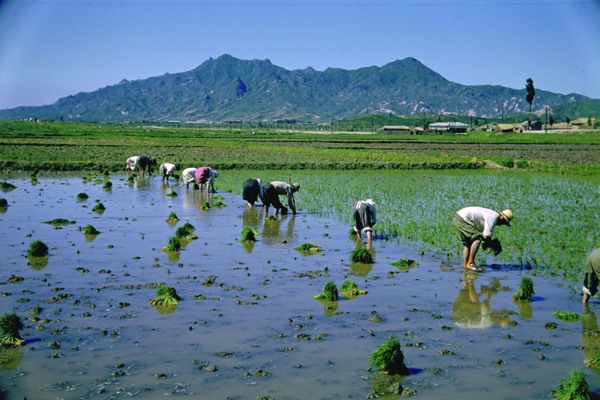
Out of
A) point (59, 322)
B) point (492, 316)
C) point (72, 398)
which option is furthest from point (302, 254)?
point (72, 398)

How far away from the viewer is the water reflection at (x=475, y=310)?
917 cm

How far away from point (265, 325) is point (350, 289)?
7.08 ft

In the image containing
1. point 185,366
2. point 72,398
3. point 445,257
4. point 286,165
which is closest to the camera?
point 72,398

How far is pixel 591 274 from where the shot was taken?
9539mm

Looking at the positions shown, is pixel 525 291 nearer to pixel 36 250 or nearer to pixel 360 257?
pixel 360 257

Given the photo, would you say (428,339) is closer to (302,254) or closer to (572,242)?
(302,254)

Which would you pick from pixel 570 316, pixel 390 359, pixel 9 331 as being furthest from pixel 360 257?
pixel 9 331

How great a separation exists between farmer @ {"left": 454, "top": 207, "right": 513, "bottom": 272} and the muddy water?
0.58 meters

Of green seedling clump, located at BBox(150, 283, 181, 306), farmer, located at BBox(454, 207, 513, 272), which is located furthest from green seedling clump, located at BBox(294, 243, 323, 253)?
green seedling clump, located at BBox(150, 283, 181, 306)

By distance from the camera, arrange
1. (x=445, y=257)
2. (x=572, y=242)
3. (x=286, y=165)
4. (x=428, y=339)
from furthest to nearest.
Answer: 1. (x=286, y=165)
2. (x=572, y=242)
3. (x=445, y=257)
4. (x=428, y=339)

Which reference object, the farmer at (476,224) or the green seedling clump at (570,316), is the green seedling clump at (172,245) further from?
the green seedling clump at (570,316)

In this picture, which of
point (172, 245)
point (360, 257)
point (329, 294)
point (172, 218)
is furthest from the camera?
point (172, 218)

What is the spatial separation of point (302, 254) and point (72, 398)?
7.92 metres

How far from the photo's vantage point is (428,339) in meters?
8.37
